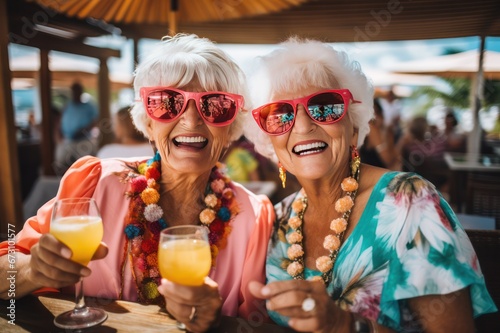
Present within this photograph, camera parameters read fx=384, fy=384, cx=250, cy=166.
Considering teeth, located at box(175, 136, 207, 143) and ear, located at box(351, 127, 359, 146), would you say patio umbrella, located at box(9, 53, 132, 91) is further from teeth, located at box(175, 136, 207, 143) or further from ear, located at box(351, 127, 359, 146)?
ear, located at box(351, 127, 359, 146)

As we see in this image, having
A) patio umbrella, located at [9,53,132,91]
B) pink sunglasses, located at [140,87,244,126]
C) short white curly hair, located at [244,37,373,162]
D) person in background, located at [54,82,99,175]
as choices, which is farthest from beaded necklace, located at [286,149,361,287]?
patio umbrella, located at [9,53,132,91]

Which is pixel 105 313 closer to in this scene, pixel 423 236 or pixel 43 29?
pixel 423 236

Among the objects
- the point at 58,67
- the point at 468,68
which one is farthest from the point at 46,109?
the point at 468,68

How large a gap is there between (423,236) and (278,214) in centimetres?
78

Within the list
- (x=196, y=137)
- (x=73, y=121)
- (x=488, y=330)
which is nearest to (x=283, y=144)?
(x=196, y=137)

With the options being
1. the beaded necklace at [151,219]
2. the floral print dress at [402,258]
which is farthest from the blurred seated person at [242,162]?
the floral print dress at [402,258]

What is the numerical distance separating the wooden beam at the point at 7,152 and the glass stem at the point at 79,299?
240 centimetres

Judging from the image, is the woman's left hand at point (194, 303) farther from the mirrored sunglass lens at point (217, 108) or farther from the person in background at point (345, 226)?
the mirrored sunglass lens at point (217, 108)

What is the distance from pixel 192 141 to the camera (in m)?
1.87

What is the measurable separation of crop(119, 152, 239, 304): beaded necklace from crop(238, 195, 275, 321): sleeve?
0.14m

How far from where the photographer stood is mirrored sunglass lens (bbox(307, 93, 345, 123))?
5.67 ft

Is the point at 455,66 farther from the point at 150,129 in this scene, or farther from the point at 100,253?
the point at 100,253

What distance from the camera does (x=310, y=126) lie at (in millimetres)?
1745

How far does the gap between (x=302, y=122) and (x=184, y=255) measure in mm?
821
